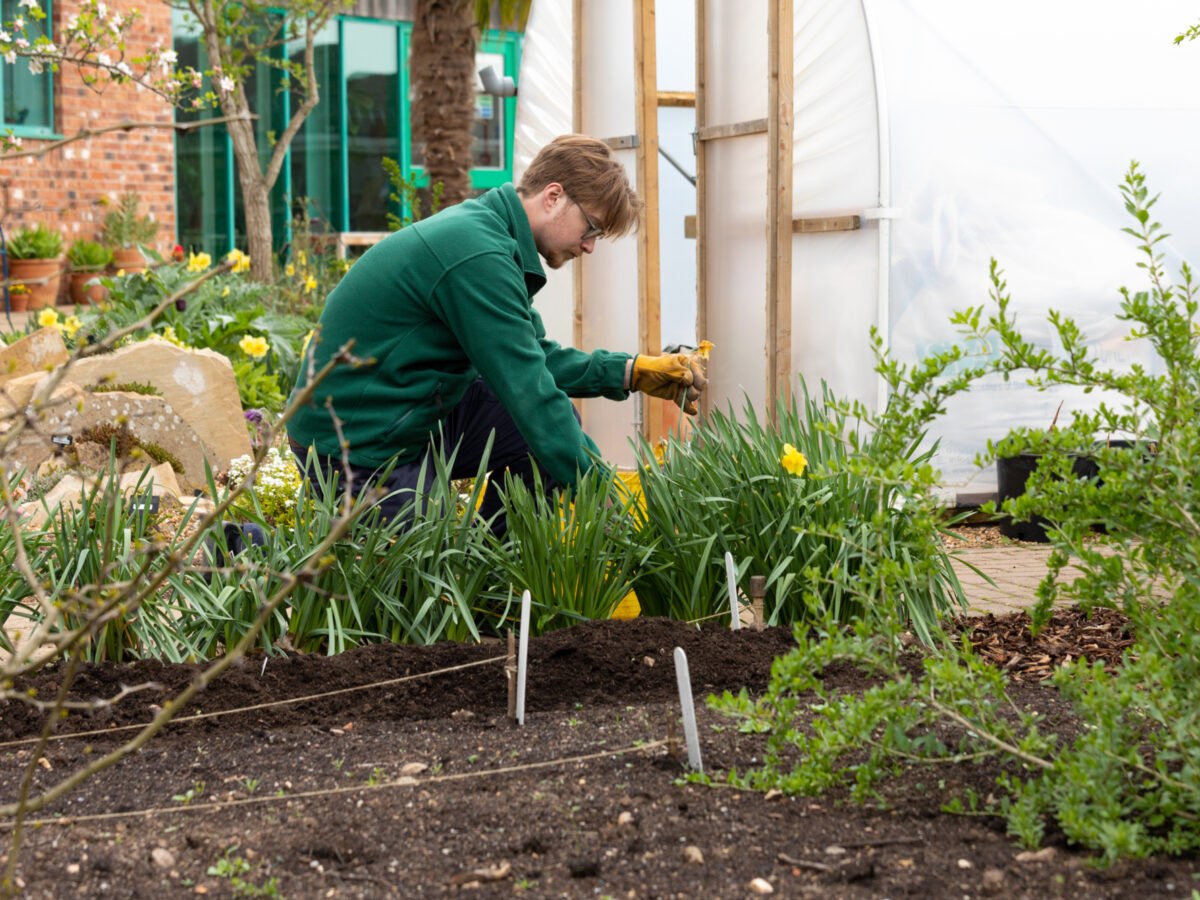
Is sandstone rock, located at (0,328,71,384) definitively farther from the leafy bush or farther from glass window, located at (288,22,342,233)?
glass window, located at (288,22,342,233)

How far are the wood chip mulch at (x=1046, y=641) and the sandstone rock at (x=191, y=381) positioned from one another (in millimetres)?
4297

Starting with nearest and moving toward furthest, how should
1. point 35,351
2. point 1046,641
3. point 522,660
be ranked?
point 522,660, point 1046,641, point 35,351

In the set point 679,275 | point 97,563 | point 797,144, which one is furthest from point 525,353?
point 679,275

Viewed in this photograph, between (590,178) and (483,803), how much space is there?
2138 mm

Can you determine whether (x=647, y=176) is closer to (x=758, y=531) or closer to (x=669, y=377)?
(x=669, y=377)

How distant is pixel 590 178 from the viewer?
3678 mm

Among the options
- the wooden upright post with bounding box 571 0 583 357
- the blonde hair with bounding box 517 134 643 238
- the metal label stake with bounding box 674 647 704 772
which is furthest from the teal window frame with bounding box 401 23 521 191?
the metal label stake with bounding box 674 647 704 772

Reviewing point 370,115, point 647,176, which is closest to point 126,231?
point 370,115

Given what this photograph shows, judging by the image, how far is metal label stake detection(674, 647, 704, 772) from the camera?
2.08 m

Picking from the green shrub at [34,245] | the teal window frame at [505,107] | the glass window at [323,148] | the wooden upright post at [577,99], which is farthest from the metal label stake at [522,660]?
the teal window frame at [505,107]

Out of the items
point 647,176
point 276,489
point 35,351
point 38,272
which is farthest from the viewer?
point 38,272

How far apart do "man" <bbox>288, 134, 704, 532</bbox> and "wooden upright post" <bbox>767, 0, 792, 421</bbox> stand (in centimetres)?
190

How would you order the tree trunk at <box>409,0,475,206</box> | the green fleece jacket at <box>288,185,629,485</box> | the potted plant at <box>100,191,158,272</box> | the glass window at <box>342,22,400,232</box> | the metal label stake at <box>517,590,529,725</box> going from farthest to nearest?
the glass window at <box>342,22,400,232</box>
the potted plant at <box>100,191,158,272</box>
the tree trunk at <box>409,0,475,206</box>
the green fleece jacket at <box>288,185,629,485</box>
the metal label stake at <box>517,590,529,725</box>

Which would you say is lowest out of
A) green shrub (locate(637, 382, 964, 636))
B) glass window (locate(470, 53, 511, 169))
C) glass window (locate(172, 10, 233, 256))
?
green shrub (locate(637, 382, 964, 636))
